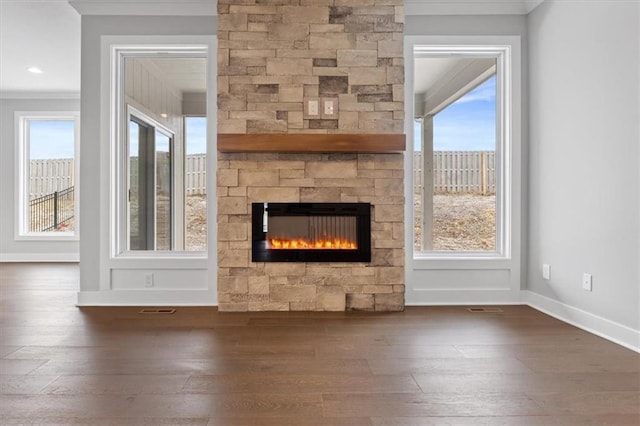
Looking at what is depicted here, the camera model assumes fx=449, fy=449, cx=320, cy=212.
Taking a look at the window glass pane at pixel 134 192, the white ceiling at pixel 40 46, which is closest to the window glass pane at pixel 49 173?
the white ceiling at pixel 40 46

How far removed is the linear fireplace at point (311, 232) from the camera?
3.90 m

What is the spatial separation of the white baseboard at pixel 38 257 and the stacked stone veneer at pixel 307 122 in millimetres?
4915

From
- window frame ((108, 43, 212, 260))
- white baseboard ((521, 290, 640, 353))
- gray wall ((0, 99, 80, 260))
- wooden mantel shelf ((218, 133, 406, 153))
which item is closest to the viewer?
white baseboard ((521, 290, 640, 353))

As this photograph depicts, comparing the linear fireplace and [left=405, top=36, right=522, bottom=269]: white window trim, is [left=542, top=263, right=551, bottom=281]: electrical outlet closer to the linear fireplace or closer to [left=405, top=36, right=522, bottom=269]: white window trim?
[left=405, top=36, right=522, bottom=269]: white window trim

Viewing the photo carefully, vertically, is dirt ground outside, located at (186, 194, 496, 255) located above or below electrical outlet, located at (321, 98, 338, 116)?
below

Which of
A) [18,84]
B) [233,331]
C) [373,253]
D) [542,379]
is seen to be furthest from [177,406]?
[18,84]

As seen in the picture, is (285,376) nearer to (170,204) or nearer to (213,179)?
(213,179)

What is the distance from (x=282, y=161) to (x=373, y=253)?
1.12 meters

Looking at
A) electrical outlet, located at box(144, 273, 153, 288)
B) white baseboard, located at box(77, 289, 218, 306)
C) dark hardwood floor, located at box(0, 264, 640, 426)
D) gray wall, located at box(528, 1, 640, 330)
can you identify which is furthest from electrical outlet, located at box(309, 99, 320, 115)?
electrical outlet, located at box(144, 273, 153, 288)

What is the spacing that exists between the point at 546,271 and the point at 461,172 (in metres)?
1.15

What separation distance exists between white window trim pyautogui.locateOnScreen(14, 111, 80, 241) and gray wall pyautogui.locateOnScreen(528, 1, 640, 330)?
6.96 meters

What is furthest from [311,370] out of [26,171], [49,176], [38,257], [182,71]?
[26,171]

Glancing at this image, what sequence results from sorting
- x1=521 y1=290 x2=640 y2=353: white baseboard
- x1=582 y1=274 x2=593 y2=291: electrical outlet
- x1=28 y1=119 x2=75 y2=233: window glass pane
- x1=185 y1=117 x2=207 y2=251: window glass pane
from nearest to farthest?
1. x1=521 y1=290 x2=640 y2=353: white baseboard
2. x1=582 y1=274 x2=593 y2=291: electrical outlet
3. x1=185 y1=117 x2=207 y2=251: window glass pane
4. x1=28 y1=119 x2=75 y2=233: window glass pane

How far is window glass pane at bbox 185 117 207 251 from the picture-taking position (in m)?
4.20
